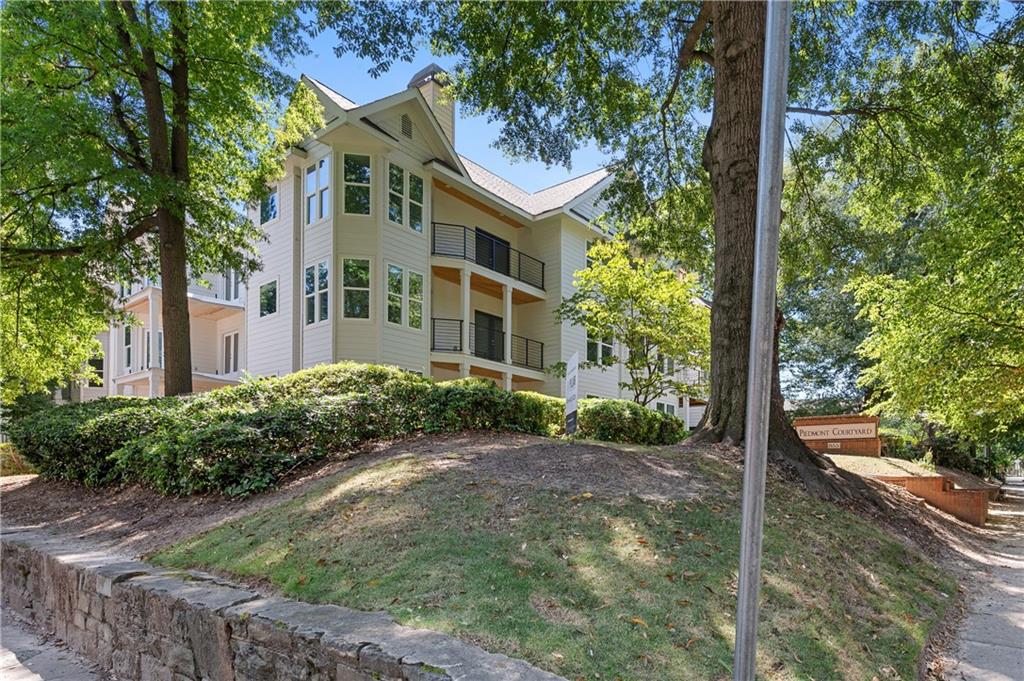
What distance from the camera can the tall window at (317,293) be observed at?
15383 millimetres

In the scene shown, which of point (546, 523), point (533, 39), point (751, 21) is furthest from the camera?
point (533, 39)

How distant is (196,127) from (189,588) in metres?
11.5

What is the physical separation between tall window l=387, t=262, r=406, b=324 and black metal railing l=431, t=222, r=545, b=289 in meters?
1.89

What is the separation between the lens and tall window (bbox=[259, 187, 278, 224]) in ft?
56.7

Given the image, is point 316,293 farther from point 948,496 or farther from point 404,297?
point 948,496

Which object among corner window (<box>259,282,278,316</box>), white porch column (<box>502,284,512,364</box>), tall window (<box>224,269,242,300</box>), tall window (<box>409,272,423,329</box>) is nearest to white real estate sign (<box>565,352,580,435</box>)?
tall window (<box>409,272,423,329</box>)

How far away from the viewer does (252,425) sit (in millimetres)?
6945

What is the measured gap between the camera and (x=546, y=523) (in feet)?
14.4

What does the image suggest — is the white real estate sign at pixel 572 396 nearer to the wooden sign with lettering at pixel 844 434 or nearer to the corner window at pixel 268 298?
the wooden sign with lettering at pixel 844 434

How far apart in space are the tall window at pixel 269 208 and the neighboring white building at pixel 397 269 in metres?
0.05

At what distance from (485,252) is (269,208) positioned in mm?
6505

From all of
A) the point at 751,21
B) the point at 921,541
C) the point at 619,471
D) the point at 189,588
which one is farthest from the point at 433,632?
the point at 751,21

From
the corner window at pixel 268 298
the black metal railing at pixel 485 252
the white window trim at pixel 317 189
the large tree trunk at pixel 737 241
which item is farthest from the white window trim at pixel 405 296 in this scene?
the large tree trunk at pixel 737 241

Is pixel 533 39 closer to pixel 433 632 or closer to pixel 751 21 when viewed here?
pixel 751 21
